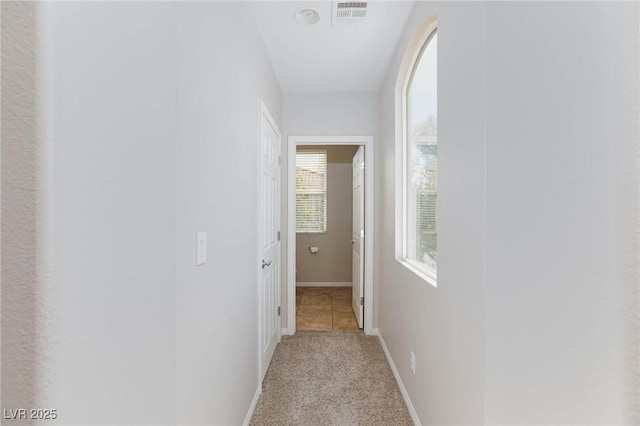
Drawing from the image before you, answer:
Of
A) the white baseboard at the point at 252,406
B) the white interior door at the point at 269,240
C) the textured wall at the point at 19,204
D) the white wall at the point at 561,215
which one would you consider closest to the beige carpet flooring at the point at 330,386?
the white baseboard at the point at 252,406

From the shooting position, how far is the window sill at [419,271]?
1.72 m

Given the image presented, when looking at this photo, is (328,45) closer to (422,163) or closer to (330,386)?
(422,163)

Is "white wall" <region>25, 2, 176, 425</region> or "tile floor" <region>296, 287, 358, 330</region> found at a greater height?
"white wall" <region>25, 2, 176, 425</region>

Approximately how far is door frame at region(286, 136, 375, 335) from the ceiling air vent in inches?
52.7

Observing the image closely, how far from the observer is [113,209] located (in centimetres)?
82

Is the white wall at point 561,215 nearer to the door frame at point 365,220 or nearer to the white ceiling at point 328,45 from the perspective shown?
the white ceiling at point 328,45

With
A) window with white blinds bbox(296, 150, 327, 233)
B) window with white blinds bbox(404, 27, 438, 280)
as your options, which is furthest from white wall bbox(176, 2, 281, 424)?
window with white blinds bbox(296, 150, 327, 233)

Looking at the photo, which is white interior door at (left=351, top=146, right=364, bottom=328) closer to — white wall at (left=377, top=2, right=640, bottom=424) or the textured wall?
white wall at (left=377, top=2, right=640, bottom=424)

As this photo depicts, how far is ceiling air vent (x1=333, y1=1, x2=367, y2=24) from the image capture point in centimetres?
192

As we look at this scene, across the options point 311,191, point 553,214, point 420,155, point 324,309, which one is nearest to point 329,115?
point 420,155

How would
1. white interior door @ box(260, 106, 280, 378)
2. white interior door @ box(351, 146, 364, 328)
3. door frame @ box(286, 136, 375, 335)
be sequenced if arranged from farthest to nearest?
white interior door @ box(351, 146, 364, 328), door frame @ box(286, 136, 375, 335), white interior door @ box(260, 106, 280, 378)

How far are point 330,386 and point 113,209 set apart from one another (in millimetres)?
2058

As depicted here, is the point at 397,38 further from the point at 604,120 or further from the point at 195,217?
the point at 195,217

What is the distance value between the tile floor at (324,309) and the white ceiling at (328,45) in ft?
8.66
